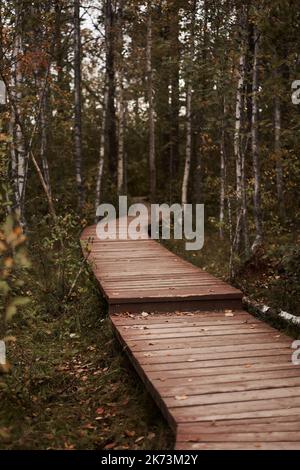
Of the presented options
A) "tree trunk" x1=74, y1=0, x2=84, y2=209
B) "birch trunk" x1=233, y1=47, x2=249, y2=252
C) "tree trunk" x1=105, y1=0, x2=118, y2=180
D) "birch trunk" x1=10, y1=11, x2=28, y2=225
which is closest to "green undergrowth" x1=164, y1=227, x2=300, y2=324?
"birch trunk" x1=233, y1=47, x2=249, y2=252

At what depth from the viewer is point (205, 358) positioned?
17.3 ft

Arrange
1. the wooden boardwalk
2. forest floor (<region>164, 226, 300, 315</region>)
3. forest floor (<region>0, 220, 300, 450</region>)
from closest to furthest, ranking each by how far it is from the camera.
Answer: the wooden boardwalk → forest floor (<region>0, 220, 300, 450</region>) → forest floor (<region>164, 226, 300, 315</region>)

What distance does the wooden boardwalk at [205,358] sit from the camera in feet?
12.8

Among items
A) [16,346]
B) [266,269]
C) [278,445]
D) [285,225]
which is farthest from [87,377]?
[285,225]

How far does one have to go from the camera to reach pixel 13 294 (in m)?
7.78

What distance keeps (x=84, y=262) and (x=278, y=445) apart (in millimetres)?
5419

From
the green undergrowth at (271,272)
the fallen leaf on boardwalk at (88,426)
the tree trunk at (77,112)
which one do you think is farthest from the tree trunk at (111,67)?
the fallen leaf on boardwalk at (88,426)

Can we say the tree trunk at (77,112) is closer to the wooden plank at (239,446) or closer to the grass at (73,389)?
the grass at (73,389)

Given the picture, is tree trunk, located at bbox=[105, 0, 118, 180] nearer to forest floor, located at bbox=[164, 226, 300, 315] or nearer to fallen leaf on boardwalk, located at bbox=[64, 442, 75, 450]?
forest floor, located at bbox=[164, 226, 300, 315]

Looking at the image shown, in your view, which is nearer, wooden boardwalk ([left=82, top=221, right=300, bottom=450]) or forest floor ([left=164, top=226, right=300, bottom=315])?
wooden boardwalk ([left=82, top=221, right=300, bottom=450])

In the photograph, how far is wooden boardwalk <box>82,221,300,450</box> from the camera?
390 cm

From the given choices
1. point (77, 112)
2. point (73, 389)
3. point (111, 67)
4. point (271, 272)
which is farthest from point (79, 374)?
point (111, 67)

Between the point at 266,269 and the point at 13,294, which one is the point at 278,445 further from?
the point at 266,269

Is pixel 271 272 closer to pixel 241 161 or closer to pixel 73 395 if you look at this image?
pixel 241 161
